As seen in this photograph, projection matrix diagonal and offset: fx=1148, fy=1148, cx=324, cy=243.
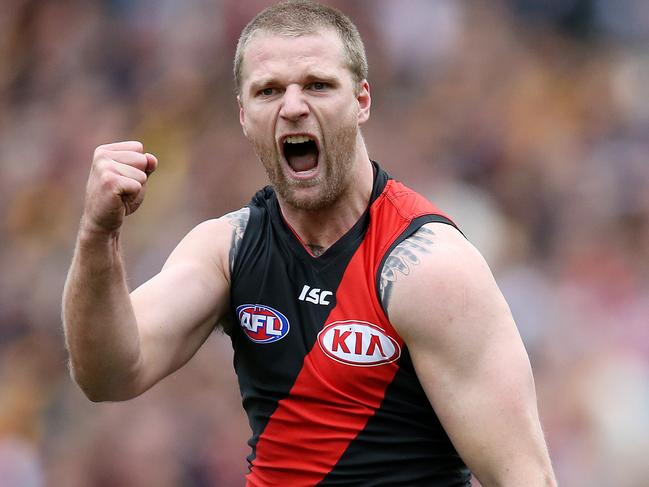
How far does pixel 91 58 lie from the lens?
9.86m

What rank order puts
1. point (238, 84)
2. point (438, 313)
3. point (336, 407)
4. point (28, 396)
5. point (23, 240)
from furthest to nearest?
point (23, 240) < point (28, 396) < point (238, 84) < point (336, 407) < point (438, 313)

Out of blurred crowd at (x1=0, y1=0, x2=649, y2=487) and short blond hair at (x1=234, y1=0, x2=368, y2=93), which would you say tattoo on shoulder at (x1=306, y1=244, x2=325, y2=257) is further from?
blurred crowd at (x1=0, y1=0, x2=649, y2=487)

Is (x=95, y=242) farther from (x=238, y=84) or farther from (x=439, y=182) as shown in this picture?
(x=439, y=182)

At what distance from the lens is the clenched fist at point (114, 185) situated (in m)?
3.46

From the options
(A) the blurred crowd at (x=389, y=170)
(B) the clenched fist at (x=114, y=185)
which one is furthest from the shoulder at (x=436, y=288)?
(A) the blurred crowd at (x=389, y=170)

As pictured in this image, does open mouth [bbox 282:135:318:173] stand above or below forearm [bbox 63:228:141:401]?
above

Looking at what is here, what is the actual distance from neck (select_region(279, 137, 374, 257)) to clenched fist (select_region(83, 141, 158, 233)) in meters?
0.70

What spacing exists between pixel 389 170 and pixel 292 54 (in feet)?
15.0

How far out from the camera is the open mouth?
3.94 meters

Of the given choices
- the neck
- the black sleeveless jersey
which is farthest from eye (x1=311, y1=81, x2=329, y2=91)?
the black sleeveless jersey

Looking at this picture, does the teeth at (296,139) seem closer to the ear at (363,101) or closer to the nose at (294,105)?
the nose at (294,105)

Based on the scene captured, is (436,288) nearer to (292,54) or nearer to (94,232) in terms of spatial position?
(292,54)

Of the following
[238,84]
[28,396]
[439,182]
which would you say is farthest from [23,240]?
[238,84]

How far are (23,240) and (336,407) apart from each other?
21.1ft
